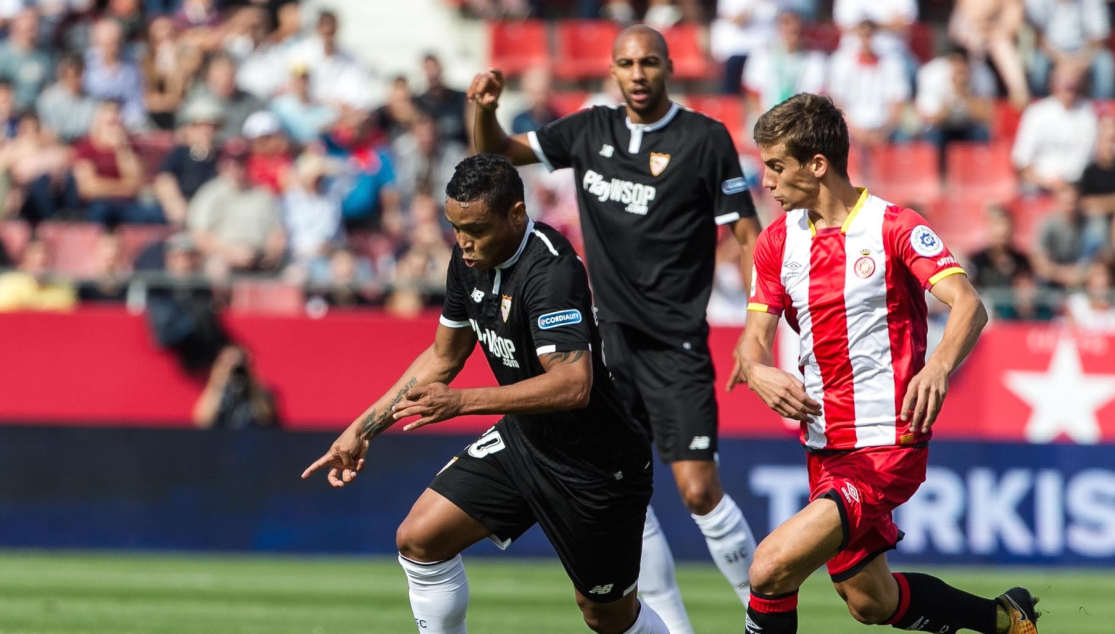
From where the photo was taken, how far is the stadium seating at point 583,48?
17.4m

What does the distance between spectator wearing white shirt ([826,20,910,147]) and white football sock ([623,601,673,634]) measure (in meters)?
10.8


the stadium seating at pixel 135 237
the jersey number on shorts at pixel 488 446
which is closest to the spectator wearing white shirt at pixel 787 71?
the stadium seating at pixel 135 237

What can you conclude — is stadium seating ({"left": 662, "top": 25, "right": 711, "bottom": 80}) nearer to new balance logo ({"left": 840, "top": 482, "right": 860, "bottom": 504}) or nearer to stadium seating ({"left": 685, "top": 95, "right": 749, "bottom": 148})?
stadium seating ({"left": 685, "top": 95, "right": 749, "bottom": 148})

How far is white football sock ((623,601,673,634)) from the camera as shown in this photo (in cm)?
608

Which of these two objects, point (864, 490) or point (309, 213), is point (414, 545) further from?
point (309, 213)

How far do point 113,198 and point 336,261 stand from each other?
8.30 ft

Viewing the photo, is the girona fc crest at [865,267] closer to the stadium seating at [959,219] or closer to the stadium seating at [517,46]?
the stadium seating at [959,219]

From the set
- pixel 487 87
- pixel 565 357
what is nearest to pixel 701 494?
pixel 565 357

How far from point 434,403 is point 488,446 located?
964mm

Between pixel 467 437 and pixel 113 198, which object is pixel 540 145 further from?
pixel 113 198

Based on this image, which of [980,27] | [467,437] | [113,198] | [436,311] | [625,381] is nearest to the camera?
[625,381]

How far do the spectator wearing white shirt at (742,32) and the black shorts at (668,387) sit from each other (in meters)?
9.95

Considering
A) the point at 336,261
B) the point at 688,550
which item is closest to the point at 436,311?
the point at 336,261

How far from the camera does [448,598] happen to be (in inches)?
234
